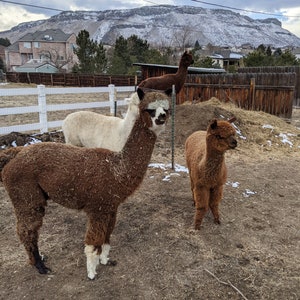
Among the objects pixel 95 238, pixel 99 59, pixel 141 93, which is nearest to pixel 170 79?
pixel 141 93

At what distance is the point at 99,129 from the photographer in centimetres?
482

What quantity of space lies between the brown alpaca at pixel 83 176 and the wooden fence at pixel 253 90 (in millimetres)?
10045

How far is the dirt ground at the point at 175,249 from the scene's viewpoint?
2.83m

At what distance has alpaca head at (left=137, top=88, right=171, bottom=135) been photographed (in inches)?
98.4

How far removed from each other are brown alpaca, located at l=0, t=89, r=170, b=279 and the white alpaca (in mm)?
1435

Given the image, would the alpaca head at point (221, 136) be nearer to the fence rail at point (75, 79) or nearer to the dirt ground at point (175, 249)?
the dirt ground at point (175, 249)

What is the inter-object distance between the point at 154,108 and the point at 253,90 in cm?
1021

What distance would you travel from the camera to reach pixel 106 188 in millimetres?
2674

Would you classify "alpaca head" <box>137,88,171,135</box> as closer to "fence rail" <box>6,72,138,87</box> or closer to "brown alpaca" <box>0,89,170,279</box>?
"brown alpaca" <box>0,89,170,279</box>

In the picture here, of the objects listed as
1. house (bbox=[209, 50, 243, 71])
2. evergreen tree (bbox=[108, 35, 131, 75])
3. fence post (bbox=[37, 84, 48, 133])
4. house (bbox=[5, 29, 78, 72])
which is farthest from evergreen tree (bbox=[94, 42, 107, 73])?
house (bbox=[5, 29, 78, 72])

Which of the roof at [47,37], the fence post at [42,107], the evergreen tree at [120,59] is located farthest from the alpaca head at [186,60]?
the roof at [47,37]

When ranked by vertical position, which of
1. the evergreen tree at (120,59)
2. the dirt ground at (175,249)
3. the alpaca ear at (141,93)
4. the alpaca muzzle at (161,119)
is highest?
the evergreen tree at (120,59)

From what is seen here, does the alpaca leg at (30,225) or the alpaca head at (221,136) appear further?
the alpaca head at (221,136)

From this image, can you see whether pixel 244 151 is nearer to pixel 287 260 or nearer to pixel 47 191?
pixel 287 260
